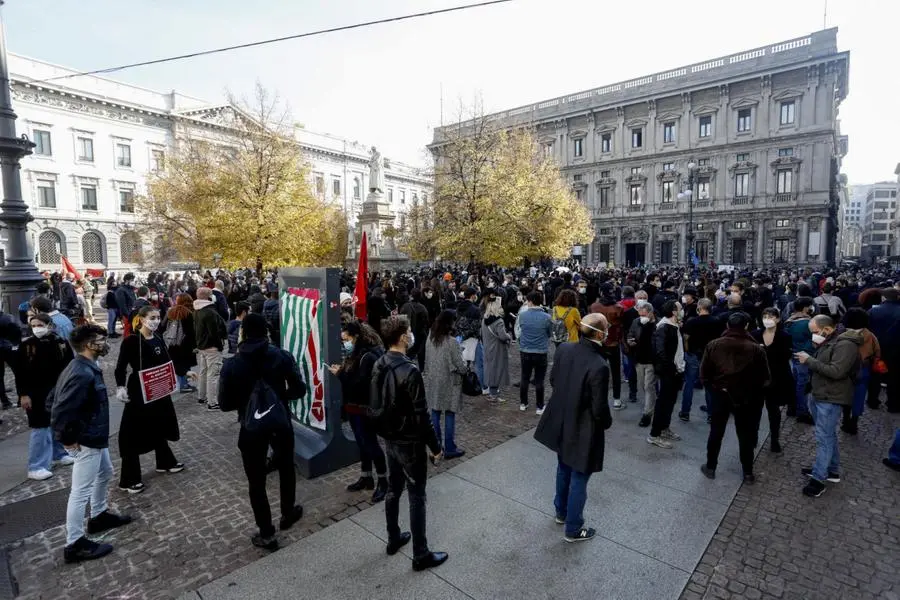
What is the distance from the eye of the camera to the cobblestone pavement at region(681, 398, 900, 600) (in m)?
3.73

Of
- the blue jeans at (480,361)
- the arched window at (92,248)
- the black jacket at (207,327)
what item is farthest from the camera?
the arched window at (92,248)

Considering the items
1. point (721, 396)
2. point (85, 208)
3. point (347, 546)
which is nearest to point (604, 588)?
point (347, 546)

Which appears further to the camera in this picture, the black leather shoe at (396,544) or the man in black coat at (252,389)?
the black leather shoe at (396,544)

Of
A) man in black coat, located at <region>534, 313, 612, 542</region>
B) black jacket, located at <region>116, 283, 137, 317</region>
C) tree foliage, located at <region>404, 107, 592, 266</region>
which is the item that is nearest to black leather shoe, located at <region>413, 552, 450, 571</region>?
man in black coat, located at <region>534, 313, 612, 542</region>

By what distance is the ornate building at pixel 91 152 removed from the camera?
123ft

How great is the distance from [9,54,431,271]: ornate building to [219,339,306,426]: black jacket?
103 feet

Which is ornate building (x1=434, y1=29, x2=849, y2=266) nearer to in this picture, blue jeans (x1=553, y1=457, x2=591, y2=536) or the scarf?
the scarf

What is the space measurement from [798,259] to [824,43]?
17445 millimetres

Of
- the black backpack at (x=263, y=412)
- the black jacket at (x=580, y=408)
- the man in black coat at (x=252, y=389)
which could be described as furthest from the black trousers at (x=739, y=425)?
the black backpack at (x=263, y=412)

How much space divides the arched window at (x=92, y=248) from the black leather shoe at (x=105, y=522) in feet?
151

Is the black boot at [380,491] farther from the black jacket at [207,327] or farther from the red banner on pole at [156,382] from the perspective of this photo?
the black jacket at [207,327]

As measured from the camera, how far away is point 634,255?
51062 mm

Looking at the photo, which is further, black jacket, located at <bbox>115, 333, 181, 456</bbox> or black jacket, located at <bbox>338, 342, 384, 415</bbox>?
black jacket, located at <bbox>115, 333, 181, 456</bbox>

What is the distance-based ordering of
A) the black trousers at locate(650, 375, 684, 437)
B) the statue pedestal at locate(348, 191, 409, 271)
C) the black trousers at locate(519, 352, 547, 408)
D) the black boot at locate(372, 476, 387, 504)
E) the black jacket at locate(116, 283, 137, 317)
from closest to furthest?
1. the black boot at locate(372, 476, 387, 504)
2. the black trousers at locate(650, 375, 684, 437)
3. the black trousers at locate(519, 352, 547, 408)
4. the black jacket at locate(116, 283, 137, 317)
5. the statue pedestal at locate(348, 191, 409, 271)
